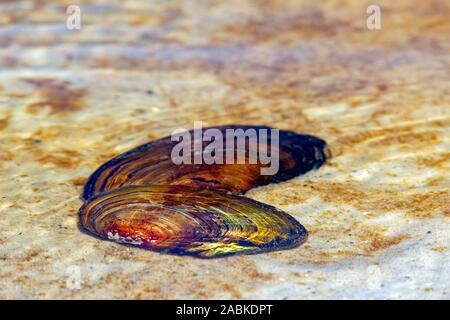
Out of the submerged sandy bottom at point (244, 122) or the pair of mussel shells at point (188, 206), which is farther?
the pair of mussel shells at point (188, 206)

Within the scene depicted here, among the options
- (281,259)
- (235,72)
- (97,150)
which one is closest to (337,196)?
(281,259)

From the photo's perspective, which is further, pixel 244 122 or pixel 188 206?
pixel 244 122

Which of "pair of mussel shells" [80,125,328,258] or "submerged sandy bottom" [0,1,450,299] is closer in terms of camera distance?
"submerged sandy bottom" [0,1,450,299]

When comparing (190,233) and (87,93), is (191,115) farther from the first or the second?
(190,233)

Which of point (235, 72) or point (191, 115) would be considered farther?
point (235, 72)
